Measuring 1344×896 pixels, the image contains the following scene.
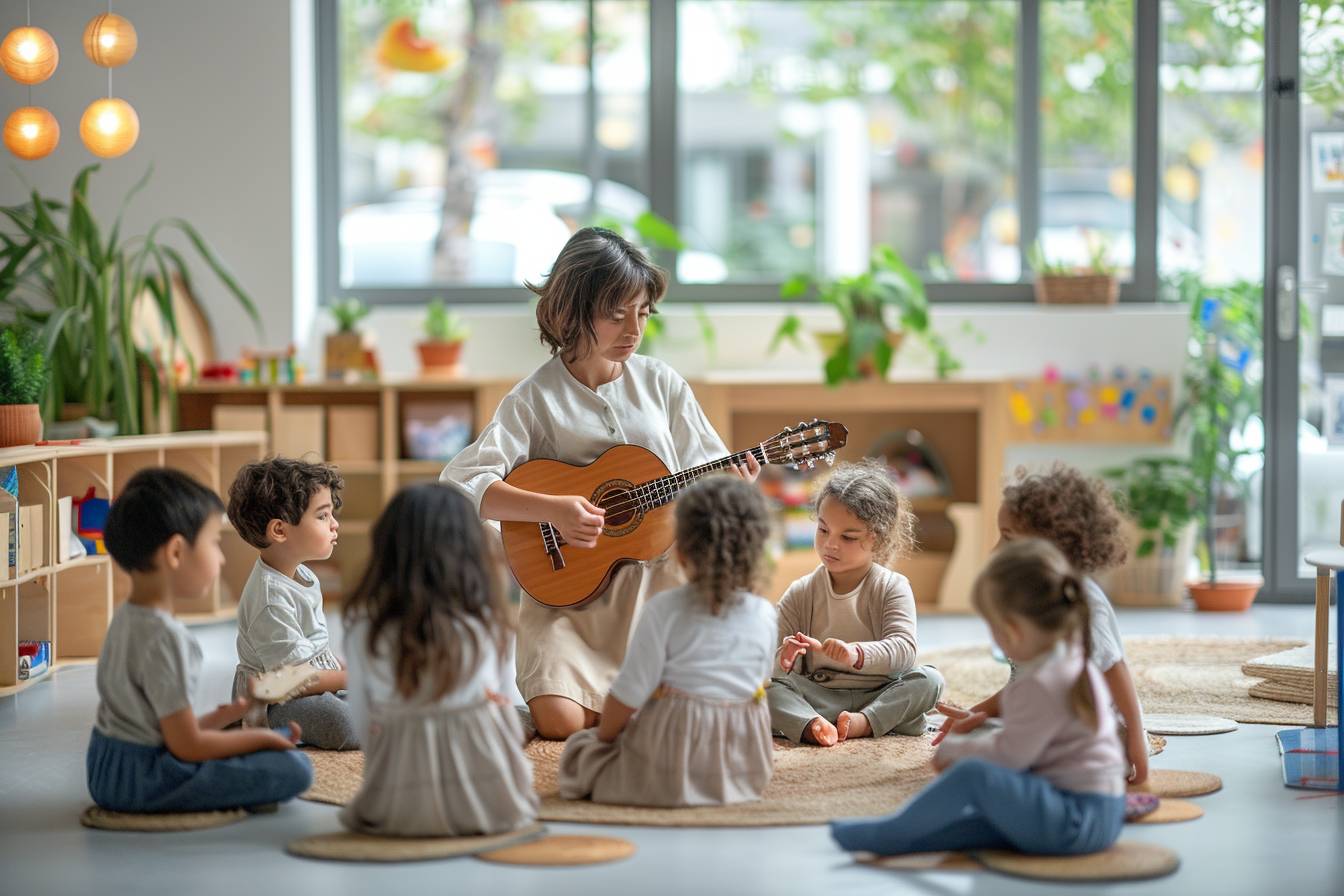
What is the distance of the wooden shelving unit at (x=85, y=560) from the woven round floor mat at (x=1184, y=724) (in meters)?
2.83

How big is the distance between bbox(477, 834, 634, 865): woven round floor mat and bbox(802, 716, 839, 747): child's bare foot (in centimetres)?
89

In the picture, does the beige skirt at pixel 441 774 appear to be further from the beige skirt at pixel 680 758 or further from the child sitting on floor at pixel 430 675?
the beige skirt at pixel 680 758

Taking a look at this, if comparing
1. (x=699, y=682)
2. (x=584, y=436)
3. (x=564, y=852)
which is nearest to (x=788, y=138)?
(x=584, y=436)

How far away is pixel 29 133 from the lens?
4.79m

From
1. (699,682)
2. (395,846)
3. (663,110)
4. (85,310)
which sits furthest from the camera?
(663,110)

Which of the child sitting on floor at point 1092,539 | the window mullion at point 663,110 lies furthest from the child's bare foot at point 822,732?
the window mullion at point 663,110

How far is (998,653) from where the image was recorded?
15.6 feet

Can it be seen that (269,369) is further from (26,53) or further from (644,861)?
(644,861)

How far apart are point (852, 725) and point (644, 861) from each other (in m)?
1.05

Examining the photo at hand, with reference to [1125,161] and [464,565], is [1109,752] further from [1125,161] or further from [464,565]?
[1125,161]

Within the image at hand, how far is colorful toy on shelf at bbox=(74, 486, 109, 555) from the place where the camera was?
4.80m

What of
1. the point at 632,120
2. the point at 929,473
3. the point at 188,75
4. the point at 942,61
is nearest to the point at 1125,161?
the point at 942,61

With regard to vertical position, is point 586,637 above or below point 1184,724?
above

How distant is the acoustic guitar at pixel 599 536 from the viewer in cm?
366
